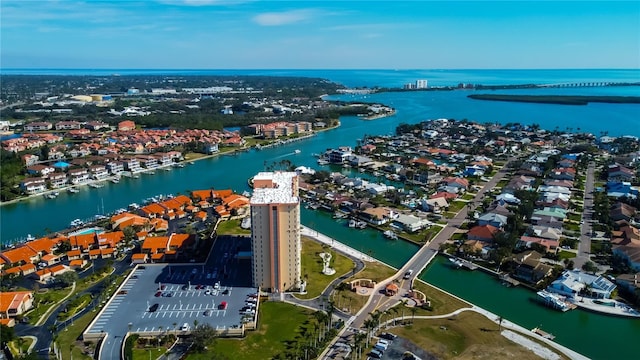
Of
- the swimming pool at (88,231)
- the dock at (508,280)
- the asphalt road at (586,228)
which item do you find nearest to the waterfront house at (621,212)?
the asphalt road at (586,228)

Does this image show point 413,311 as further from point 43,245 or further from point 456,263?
point 43,245

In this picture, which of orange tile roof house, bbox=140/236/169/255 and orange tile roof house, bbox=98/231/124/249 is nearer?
orange tile roof house, bbox=140/236/169/255

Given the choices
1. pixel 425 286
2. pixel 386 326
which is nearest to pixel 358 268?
pixel 425 286

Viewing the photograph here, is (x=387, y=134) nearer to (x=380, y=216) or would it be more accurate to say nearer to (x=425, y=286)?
(x=380, y=216)

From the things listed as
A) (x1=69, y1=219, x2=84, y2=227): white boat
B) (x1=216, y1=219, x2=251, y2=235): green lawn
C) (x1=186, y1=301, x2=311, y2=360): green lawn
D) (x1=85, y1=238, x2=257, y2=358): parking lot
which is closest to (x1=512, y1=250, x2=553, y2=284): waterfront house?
(x1=186, y1=301, x2=311, y2=360): green lawn

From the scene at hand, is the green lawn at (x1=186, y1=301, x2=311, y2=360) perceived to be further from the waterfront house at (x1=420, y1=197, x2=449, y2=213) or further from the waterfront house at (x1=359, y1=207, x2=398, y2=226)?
the waterfront house at (x1=420, y1=197, x2=449, y2=213)

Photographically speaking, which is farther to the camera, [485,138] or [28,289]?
[485,138]
